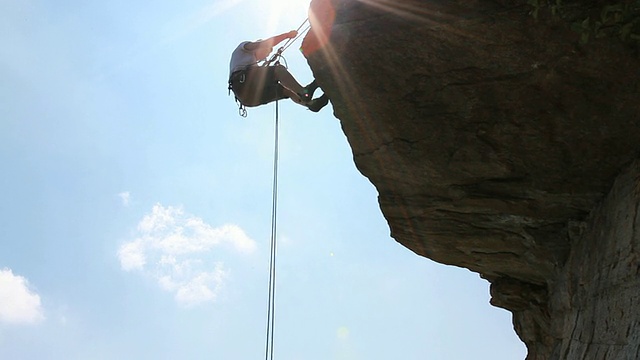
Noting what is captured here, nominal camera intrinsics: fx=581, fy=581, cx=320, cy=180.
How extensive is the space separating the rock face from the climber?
221cm

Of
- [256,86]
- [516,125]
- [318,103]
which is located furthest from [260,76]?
[516,125]

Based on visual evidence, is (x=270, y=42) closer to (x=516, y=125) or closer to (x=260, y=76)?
(x=260, y=76)

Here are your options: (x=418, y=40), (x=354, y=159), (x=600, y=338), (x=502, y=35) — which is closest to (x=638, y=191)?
(x=600, y=338)

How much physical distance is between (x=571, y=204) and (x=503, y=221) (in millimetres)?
1107

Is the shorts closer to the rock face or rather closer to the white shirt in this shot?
the white shirt

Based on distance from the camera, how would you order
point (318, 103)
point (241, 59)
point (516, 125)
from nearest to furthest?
point (516, 125), point (318, 103), point (241, 59)

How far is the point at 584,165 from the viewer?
741 centimetres

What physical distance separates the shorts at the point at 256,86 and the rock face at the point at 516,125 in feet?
8.15

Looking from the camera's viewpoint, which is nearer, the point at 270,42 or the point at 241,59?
the point at 270,42

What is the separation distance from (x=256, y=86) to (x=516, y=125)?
4778mm

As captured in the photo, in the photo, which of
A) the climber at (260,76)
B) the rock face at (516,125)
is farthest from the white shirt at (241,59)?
the rock face at (516,125)

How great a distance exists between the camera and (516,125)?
7168 millimetres

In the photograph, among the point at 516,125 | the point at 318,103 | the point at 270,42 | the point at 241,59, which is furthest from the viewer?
the point at 241,59

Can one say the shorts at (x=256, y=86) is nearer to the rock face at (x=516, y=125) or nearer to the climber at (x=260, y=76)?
the climber at (x=260, y=76)
